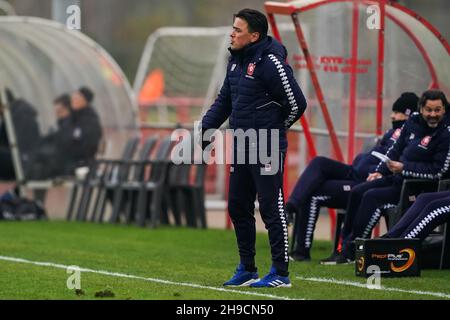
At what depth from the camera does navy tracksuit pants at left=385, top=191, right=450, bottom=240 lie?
34.1 feet

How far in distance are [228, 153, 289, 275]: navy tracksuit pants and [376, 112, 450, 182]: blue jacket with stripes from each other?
2.22 meters

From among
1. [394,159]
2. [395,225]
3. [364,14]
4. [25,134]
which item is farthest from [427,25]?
[25,134]

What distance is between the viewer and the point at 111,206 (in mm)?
18469

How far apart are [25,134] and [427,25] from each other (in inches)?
320

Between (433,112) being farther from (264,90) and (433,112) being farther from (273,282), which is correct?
(273,282)

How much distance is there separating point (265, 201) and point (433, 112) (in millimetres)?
2429

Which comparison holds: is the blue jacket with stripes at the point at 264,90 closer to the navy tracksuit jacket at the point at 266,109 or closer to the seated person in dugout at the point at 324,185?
the navy tracksuit jacket at the point at 266,109

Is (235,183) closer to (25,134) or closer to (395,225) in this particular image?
(395,225)

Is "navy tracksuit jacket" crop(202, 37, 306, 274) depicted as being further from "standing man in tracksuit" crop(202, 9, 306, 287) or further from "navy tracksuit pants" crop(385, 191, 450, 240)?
"navy tracksuit pants" crop(385, 191, 450, 240)

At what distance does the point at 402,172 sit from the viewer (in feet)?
37.1

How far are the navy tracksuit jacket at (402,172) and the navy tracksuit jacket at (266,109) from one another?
222 centimetres

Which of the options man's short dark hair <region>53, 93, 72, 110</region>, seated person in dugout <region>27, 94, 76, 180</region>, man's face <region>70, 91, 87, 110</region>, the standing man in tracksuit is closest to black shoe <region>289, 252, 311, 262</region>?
the standing man in tracksuit

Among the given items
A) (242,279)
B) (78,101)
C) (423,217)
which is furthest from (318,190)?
(78,101)

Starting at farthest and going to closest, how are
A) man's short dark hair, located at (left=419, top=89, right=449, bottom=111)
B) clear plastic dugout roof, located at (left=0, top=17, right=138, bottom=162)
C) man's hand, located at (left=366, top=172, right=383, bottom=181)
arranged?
clear plastic dugout roof, located at (left=0, top=17, right=138, bottom=162) < man's hand, located at (left=366, top=172, right=383, bottom=181) < man's short dark hair, located at (left=419, top=89, right=449, bottom=111)
